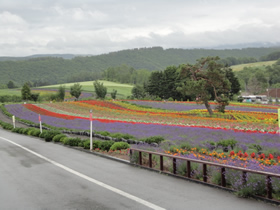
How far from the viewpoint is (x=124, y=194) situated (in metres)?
9.37

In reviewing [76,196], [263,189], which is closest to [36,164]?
[76,196]

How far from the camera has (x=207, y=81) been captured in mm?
41969

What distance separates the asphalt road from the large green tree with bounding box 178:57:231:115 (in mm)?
27435

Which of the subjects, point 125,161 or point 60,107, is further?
point 60,107

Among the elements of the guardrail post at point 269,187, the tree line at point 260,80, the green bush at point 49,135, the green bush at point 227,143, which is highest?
the guardrail post at point 269,187

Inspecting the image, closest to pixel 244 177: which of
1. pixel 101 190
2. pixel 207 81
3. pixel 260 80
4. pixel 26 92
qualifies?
pixel 101 190

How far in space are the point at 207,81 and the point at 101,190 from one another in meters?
33.7

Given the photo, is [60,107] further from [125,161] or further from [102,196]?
[102,196]

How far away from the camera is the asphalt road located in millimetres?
8344

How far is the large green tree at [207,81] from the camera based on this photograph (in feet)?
134

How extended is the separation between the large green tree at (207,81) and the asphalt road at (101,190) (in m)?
27.4

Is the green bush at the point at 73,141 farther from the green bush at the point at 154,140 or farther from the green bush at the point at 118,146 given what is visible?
the green bush at the point at 154,140

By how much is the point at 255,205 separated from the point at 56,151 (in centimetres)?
1363

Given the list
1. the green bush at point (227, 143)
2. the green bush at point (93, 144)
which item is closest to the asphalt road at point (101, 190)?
the green bush at point (93, 144)
